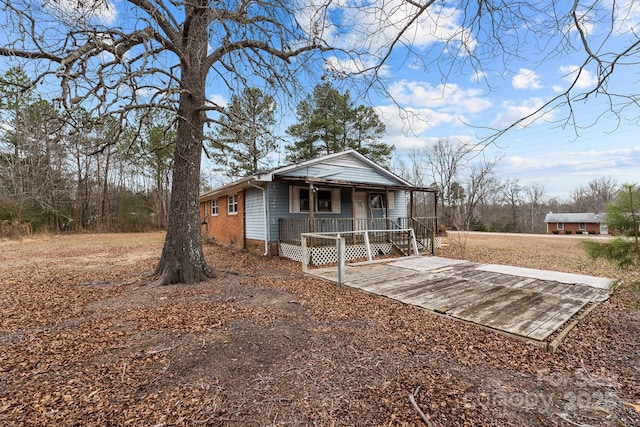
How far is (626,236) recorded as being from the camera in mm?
3229

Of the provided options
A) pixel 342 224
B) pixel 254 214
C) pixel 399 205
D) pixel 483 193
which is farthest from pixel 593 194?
pixel 254 214

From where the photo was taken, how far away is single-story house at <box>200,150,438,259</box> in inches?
417

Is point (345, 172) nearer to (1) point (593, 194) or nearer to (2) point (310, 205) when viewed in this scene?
(2) point (310, 205)

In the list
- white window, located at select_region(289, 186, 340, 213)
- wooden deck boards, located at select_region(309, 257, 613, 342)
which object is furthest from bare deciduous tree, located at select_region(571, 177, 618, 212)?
wooden deck boards, located at select_region(309, 257, 613, 342)

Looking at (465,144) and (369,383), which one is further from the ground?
(465,144)

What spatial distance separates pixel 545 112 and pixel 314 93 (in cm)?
368

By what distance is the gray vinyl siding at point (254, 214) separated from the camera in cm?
1120

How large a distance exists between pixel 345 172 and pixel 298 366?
34.3ft

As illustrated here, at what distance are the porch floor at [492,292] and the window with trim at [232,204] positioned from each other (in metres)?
7.16

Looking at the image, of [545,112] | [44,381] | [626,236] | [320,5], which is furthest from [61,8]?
[626,236]

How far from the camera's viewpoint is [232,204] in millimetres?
13891

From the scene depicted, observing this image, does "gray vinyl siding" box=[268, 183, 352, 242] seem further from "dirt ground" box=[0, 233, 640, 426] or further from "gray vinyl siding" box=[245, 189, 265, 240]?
"dirt ground" box=[0, 233, 640, 426]

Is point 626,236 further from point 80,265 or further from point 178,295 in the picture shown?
point 80,265

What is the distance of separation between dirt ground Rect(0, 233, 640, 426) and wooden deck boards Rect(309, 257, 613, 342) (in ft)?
0.92
